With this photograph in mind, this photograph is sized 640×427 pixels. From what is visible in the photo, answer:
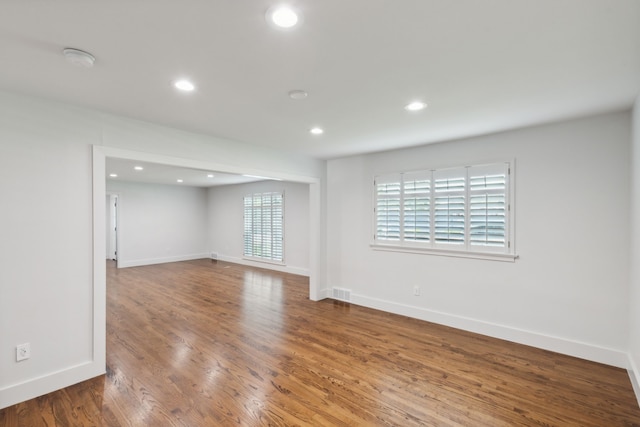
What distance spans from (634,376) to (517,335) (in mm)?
1035

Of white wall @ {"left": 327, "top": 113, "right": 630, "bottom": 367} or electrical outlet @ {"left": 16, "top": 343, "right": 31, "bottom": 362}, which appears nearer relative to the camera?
electrical outlet @ {"left": 16, "top": 343, "right": 31, "bottom": 362}

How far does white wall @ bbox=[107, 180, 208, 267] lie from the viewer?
855cm

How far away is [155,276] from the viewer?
287 inches

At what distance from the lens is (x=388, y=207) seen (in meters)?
4.70

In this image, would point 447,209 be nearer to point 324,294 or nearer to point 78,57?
point 324,294

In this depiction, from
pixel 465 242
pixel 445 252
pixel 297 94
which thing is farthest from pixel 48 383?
pixel 465 242

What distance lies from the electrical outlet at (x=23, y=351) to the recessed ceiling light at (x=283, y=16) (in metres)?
3.12

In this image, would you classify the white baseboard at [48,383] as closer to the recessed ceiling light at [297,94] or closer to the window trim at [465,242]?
the recessed ceiling light at [297,94]

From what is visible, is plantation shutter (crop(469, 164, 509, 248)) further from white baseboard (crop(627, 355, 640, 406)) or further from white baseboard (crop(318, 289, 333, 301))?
white baseboard (crop(318, 289, 333, 301))

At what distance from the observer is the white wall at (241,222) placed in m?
7.64

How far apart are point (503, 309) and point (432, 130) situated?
7.57 feet

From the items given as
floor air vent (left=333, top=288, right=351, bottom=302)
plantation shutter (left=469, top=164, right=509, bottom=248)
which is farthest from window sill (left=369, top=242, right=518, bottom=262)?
floor air vent (left=333, top=288, right=351, bottom=302)

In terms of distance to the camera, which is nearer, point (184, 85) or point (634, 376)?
point (184, 85)

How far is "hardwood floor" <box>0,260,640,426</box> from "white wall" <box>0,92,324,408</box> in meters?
0.24
